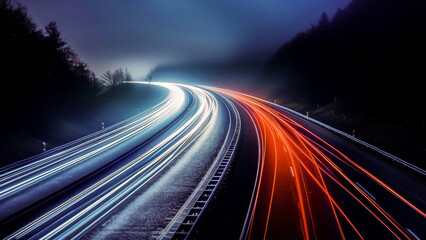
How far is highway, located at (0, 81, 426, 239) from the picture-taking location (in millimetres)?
8805

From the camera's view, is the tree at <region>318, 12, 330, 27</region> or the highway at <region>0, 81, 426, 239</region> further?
the tree at <region>318, 12, 330, 27</region>

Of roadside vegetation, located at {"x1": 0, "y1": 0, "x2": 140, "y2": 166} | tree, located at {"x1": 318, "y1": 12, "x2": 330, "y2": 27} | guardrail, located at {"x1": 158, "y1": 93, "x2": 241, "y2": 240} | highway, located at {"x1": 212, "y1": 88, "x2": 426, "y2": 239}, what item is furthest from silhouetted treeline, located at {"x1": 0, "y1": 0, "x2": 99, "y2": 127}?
tree, located at {"x1": 318, "y1": 12, "x2": 330, "y2": 27}

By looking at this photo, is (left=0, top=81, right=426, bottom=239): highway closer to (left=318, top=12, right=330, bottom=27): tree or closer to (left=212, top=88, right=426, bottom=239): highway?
(left=212, top=88, right=426, bottom=239): highway

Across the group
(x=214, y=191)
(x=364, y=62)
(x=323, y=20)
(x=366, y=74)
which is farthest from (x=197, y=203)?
(x=323, y=20)

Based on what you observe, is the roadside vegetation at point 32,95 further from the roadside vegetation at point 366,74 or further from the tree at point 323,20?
the tree at point 323,20

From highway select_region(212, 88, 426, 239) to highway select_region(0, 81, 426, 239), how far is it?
46 mm

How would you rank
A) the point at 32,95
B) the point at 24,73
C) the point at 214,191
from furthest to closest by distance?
the point at 32,95 < the point at 24,73 < the point at 214,191

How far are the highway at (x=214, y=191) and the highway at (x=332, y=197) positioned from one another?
0.05 metres

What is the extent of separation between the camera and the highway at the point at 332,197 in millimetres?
8633

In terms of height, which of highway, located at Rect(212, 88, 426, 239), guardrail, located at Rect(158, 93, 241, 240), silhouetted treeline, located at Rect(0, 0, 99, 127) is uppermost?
silhouetted treeline, located at Rect(0, 0, 99, 127)

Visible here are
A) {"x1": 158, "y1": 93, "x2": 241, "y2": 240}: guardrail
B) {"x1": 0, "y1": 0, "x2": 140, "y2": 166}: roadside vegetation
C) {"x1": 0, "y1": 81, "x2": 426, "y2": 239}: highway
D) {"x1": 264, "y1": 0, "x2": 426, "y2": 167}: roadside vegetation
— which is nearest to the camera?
{"x1": 158, "y1": 93, "x2": 241, "y2": 240}: guardrail

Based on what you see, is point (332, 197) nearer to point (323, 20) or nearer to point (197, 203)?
point (197, 203)

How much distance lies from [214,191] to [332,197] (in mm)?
5400

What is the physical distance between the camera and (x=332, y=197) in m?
11.0
